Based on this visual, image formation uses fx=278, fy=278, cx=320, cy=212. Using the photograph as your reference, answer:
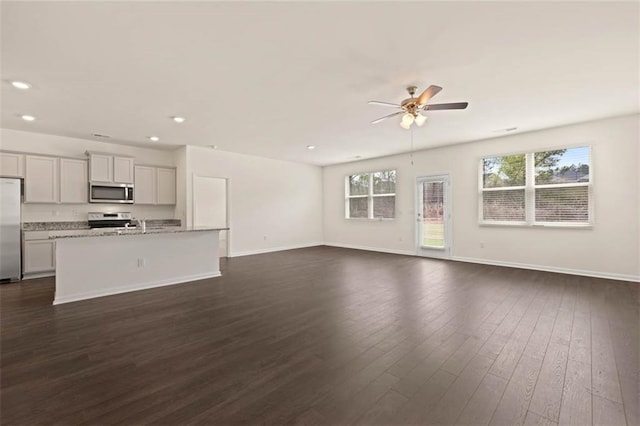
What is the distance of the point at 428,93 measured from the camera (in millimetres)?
3096

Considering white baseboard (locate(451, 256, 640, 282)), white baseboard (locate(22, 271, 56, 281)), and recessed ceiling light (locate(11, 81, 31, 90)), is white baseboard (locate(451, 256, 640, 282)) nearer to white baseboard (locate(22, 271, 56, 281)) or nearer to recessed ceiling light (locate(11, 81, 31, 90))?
recessed ceiling light (locate(11, 81, 31, 90))

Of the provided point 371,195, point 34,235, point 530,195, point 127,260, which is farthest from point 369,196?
point 34,235

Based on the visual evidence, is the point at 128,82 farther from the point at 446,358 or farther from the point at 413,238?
the point at 413,238

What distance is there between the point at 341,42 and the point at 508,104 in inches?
117

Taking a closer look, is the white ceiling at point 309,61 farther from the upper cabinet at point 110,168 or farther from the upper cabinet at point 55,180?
the upper cabinet at point 110,168

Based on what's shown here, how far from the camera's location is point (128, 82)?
3.28m

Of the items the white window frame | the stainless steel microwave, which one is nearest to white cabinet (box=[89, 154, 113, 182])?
the stainless steel microwave

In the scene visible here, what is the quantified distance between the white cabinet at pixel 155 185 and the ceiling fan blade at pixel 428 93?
5.95 metres

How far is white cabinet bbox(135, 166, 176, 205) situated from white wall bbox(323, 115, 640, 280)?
5.56m

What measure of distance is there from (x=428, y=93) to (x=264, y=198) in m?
5.78

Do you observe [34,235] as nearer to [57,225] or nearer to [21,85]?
[57,225]

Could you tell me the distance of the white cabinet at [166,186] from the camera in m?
6.61

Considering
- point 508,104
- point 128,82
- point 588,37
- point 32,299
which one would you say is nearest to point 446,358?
point 588,37

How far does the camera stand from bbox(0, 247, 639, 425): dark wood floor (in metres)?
1.69
